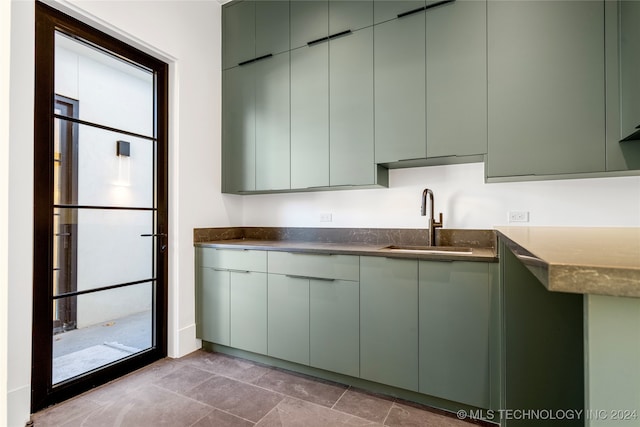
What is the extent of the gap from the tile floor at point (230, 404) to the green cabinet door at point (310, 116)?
1.45 meters

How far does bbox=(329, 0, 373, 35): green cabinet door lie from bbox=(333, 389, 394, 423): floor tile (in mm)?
2532

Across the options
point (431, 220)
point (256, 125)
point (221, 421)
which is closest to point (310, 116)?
point (256, 125)

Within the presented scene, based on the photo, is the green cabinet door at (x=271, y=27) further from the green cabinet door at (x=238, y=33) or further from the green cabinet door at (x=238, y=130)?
the green cabinet door at (x=238, y=130)

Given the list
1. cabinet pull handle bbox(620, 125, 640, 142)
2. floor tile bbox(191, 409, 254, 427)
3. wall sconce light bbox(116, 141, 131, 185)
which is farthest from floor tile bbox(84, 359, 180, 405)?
cabinet pull handle bbox(620, 125, 640, 142)

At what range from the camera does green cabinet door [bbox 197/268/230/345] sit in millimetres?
2494

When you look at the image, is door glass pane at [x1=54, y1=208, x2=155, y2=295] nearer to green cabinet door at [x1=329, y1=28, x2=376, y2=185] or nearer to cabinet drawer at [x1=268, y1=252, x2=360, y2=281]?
cabinet drawer at [x1=268, y1=252, x2=360, y2=281]

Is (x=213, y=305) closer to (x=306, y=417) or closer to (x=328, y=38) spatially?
(x=306, y=417)

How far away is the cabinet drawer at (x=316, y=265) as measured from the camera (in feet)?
6.59

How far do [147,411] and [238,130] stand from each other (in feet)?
7.19

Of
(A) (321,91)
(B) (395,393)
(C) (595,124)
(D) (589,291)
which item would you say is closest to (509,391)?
(B) (395,393)

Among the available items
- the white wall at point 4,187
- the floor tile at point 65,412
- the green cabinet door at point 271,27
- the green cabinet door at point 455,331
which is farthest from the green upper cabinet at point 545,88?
the floor tile at point 65,412

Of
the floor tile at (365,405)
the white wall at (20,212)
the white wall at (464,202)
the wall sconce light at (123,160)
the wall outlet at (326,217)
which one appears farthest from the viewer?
the wall outlet at (326,217)

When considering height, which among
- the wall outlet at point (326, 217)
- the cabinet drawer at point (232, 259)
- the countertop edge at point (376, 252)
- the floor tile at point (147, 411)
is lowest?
the floor tile at point (147, 411)

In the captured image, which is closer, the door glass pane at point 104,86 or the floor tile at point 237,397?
the floor tile at point 237,397
